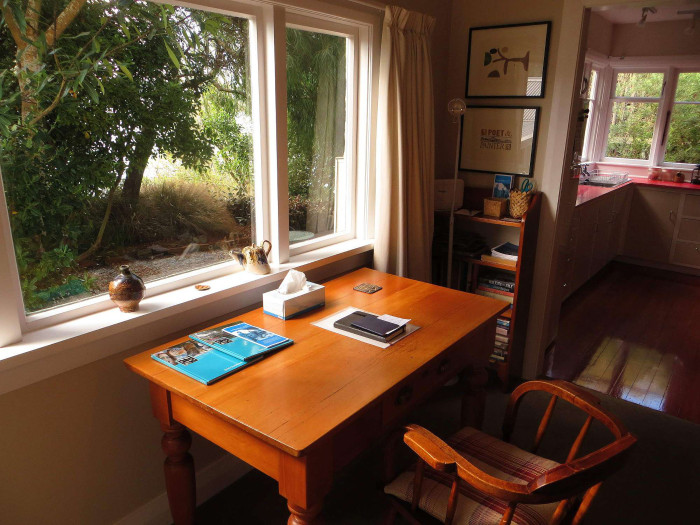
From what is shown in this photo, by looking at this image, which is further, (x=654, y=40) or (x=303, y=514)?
(x=654, y=40)

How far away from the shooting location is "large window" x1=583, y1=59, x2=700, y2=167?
521 centimetres

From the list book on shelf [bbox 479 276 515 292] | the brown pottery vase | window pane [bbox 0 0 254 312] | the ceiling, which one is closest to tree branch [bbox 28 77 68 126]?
window pane [bbox 0 0 254 312]

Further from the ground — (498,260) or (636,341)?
(498,260)

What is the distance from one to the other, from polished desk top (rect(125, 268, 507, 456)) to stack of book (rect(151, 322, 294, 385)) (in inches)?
0.9

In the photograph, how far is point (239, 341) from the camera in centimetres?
167

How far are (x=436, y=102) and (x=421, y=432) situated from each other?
2.20 meters

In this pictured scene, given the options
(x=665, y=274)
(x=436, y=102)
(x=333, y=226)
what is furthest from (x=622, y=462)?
(x=665, y=274)

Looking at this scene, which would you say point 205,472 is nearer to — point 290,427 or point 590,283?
point 290,427

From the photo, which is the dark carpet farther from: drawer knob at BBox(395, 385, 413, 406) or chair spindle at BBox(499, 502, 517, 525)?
chair spindle at BBox(499, 502, 517, 525)

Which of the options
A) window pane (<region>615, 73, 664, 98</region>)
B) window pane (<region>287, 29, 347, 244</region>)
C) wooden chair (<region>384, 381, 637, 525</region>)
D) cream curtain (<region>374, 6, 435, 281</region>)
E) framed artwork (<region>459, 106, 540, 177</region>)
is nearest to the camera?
wooden chair (<region>384, 381, 637, 525</region>)

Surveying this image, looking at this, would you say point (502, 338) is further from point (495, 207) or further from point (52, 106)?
point (52, 106)

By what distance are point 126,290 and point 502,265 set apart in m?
1.92

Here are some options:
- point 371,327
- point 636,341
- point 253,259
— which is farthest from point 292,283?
point 636,341

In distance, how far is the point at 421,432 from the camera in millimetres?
1360
